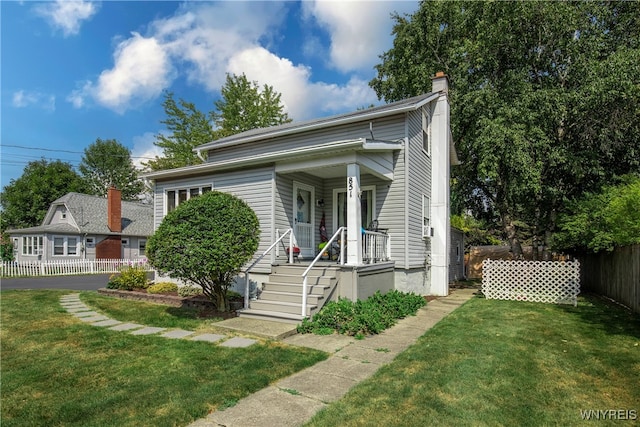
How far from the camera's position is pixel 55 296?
11.2 meters

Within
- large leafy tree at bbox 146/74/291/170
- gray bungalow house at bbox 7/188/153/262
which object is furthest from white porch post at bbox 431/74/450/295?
gray bungalow house at bbox 7/188/153/262

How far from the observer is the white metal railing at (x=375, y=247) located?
8734 mm

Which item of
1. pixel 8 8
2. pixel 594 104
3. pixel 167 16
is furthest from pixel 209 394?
pixel 594 104

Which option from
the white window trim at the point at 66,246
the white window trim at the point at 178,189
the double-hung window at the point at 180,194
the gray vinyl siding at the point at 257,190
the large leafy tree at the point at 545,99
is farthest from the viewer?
the white window trim at the point at 66,246

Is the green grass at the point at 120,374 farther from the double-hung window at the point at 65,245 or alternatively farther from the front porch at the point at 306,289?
the double-hung window at the point at 65,245

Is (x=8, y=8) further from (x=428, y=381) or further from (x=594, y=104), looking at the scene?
(x=594, y=104)

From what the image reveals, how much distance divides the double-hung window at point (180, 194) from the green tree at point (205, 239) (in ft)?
12.1

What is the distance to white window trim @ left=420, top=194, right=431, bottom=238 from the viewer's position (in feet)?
38.3

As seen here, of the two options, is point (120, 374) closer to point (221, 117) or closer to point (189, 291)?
point (189, 291)

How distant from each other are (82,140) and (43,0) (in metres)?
43.3

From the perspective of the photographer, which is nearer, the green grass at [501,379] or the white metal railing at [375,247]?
the green grass at [501,379]

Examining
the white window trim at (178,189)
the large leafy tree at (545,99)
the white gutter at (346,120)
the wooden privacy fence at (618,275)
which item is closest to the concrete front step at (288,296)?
the white window trim at (178,189)

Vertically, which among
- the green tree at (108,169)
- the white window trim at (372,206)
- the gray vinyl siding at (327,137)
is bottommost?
the white window trim at (372,206)

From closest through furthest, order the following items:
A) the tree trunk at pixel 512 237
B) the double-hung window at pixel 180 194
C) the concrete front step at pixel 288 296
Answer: the concrete front step at pixel 288 296, the double-hung window at pixel 180 194, the tree trunk at pixel 512 237
